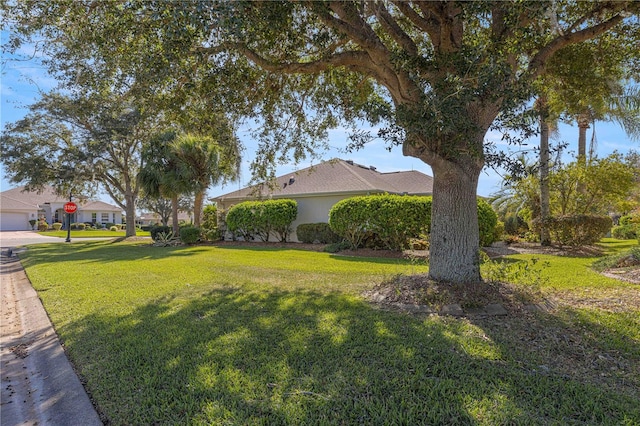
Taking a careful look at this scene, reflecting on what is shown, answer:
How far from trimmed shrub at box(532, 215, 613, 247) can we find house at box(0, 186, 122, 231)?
1758 inches

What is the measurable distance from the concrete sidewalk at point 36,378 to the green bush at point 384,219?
9193 mm

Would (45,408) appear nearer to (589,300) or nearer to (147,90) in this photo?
(147,90)

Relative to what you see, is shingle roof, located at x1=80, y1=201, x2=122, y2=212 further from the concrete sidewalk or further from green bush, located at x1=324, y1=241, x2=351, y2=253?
the concrete sidewalk

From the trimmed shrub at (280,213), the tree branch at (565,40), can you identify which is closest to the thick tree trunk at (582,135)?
the tree branch at (565,40)

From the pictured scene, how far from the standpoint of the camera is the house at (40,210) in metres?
43.8

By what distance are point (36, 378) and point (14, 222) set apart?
5395cm

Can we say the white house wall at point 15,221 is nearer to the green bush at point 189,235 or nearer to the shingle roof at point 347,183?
the green bush at point 189,235

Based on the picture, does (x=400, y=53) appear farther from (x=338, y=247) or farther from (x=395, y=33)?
(x=338, y=247)

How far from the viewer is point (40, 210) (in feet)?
159

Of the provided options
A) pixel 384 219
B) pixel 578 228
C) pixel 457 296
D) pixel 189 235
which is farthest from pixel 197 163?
pixel 578 228

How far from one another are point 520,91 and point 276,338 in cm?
427

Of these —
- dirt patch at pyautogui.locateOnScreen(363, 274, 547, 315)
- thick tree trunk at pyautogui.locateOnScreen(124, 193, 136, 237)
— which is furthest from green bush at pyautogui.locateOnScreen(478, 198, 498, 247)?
thick tree trunk at pyautogui.locateOnScreen(124, 193, 136, 237)

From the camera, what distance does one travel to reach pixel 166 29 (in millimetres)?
4523

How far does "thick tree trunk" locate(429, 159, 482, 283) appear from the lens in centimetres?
559
